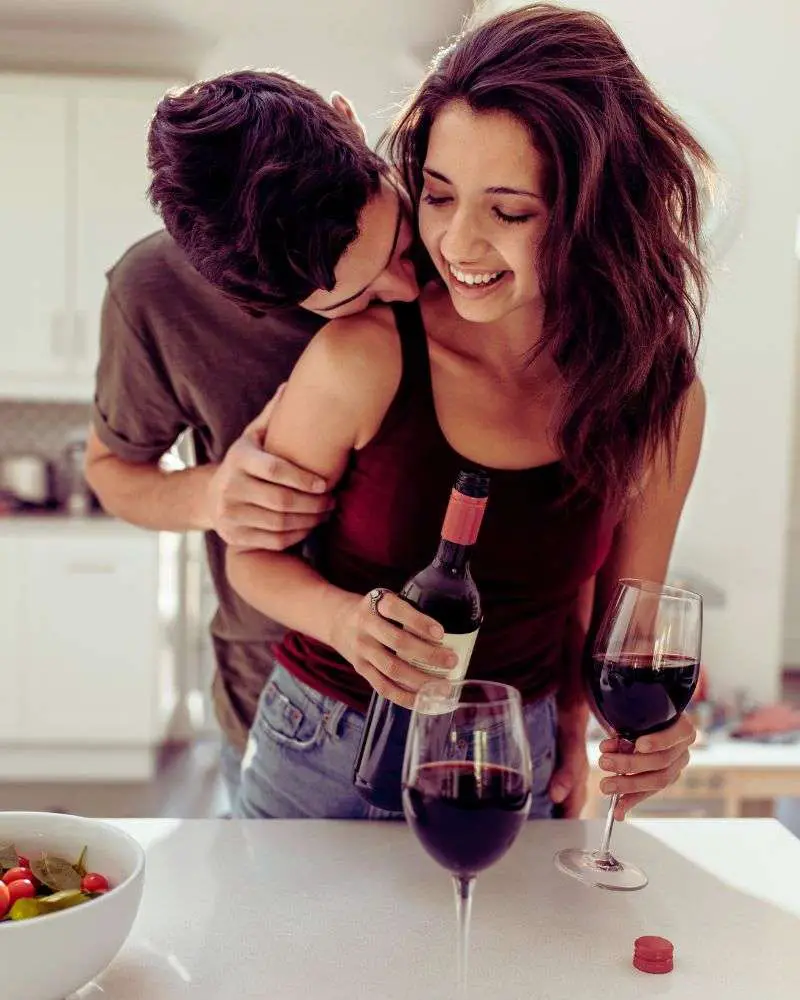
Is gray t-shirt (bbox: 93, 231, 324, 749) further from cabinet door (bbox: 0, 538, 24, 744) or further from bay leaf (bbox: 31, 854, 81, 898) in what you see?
cabinet door (bbox: 0, 538, 24, 744)

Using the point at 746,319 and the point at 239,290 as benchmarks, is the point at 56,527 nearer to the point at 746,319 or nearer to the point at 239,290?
the point at 746,319

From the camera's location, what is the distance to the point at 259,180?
1075 millimetres

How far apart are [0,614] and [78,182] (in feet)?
5.39

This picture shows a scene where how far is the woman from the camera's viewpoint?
3.63ft

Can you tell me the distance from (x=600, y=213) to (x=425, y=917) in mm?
724

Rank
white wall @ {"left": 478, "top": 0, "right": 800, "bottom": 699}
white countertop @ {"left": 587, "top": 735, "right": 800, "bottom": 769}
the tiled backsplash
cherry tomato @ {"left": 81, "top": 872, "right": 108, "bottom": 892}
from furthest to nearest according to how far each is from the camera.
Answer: the tiled backsplash, white wall @ {"left": 478, "top": 0, "right": 800, "bottom": 699}, white countertop @ {"left": 587, "top": 735, "right": 800, "bottom": 769}, cherry tomato @ {"left": 81, "top": 872, "right": 108, "bottom": 892}

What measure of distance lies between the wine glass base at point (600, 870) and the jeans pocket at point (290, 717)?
13.0 inches

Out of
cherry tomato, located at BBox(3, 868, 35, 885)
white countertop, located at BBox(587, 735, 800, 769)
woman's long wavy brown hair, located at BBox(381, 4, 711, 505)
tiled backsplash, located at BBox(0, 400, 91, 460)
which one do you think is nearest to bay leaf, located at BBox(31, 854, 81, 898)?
cherry tomato, located at BBox(3, 868, 35, 885)

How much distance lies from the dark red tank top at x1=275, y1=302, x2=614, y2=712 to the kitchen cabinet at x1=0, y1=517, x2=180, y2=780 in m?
2.86

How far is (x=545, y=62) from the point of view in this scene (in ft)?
3.61

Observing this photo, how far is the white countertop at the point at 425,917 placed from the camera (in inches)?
33.0

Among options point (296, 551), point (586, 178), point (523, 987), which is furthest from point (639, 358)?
point (523, 987)

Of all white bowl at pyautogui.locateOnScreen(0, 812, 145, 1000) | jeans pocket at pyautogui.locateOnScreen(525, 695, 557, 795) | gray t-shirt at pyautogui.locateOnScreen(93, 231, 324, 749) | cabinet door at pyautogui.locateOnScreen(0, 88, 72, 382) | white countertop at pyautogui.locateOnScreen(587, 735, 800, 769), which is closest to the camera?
white bowl at pyautogui.locateOnScreen(0, 812, 145, 1000)

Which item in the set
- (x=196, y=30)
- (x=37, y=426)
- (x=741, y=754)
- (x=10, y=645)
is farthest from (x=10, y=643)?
(x=741, y=754)
